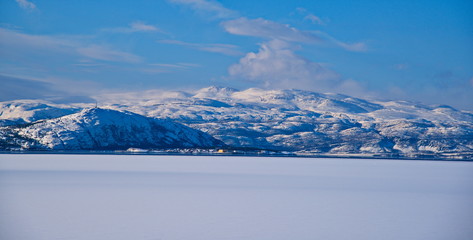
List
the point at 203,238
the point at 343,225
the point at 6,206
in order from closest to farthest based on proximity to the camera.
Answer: the point at 203,238 → the point at 343,225 → the point at 6,206

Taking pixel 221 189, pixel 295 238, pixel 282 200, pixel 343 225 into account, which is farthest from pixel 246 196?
pixel 295 238

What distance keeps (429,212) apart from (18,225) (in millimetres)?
41702

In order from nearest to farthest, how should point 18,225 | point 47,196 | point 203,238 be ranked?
point 203,238 < point 18,225 < point 47,196

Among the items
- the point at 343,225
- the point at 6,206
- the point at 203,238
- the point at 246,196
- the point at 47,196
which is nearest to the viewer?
the point at 203,238

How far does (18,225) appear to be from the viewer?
4838cm

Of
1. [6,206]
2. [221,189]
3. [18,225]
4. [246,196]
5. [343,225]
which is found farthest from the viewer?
[221,189]

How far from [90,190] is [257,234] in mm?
43877

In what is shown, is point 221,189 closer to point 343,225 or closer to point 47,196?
point 47,196

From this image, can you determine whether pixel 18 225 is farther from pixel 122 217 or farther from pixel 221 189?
pixel 221 189

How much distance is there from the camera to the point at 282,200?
74.3 m

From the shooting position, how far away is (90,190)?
84.1 metres

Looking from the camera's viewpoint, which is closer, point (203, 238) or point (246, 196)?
point (203, 238)

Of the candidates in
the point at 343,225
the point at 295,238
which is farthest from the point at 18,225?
the point at 343,225

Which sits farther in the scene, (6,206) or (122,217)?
(6,206)
